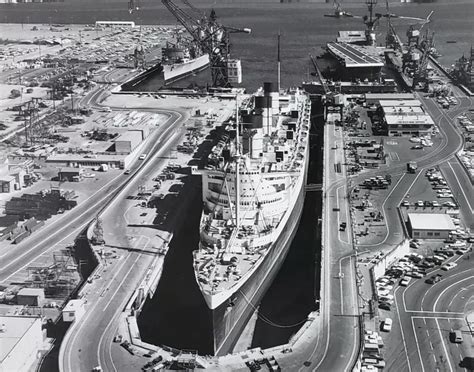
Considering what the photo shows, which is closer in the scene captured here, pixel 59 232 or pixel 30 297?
pixel 30 297

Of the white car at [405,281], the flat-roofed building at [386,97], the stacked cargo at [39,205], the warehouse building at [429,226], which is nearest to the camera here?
the white car at [405,281]

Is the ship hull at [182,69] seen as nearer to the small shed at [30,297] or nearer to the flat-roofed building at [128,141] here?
the flat-roofed building at [128,141]

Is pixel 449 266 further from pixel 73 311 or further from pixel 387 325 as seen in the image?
pixel 73 311

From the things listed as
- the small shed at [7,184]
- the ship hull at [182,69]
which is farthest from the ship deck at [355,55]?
the small shed at [7,184]

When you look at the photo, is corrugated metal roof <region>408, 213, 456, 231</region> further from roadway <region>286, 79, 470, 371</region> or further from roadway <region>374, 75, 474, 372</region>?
roadway <region>374, 75, 474, 372</region>

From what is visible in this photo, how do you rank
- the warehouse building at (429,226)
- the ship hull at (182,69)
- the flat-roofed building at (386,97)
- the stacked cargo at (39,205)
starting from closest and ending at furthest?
1. the warehouse building at (429,226)
2. the stacked cargo at (39,205)
3. the flat-roofed building at (386,97)
4. the ship hull at (182,69)

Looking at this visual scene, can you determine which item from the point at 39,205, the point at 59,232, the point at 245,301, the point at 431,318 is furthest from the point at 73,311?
the point at 431,318

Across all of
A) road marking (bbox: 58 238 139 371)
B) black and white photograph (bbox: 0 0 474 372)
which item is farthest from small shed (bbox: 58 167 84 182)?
road marking (bbox: 58 238 139 371)
